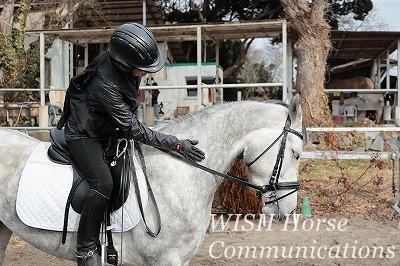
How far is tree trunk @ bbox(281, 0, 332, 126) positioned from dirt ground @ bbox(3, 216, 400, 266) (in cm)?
580

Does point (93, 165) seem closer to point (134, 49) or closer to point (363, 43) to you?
point (134, 49)

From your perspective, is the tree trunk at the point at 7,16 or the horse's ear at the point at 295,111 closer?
the horse's ear at the point at 295,111

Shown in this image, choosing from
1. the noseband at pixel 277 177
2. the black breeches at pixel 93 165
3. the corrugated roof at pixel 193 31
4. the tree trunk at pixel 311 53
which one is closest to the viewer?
the black breeches at pixel 93 165

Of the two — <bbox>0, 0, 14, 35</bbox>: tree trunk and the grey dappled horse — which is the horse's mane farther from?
<bbox>0, 0, 14, 35</bbox>: tree trunk

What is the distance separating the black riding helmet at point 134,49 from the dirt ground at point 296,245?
A: 336 cm

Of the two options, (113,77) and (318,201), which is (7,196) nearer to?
(113,77)

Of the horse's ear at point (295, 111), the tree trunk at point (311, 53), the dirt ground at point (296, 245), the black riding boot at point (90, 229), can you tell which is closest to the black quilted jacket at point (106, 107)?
the black riding boot at point (90, 229)

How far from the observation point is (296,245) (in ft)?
21.6

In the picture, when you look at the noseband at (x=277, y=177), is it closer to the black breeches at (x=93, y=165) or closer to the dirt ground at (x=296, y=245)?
the black breeches at (x=93, y=165)

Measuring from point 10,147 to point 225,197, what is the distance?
4.56m

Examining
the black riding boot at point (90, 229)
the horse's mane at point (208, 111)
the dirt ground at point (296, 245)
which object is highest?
the horse's mane at point (208, 111)

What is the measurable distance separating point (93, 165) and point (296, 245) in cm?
412

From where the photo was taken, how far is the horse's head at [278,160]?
11.7 ft

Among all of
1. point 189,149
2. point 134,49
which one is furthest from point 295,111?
point 134,49
